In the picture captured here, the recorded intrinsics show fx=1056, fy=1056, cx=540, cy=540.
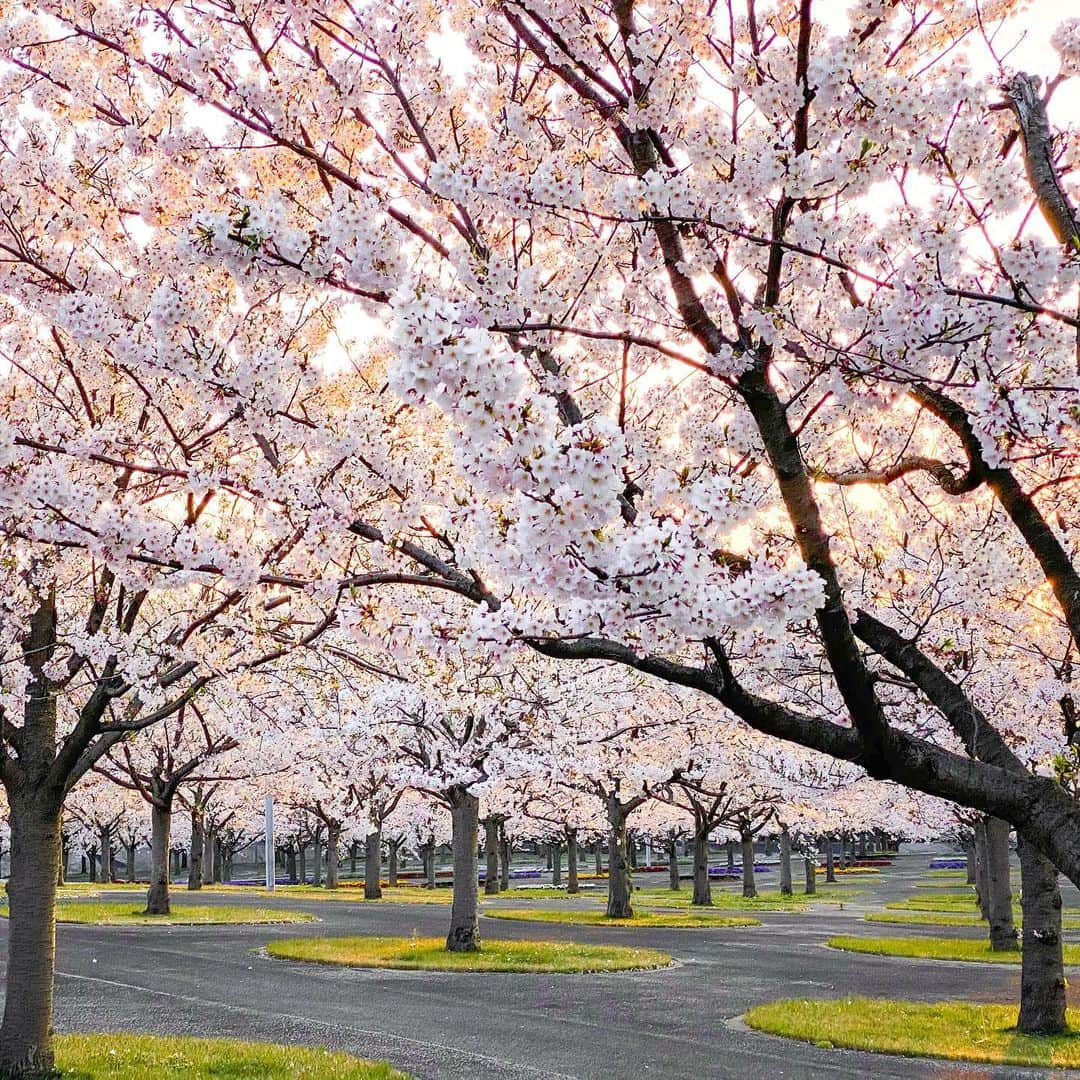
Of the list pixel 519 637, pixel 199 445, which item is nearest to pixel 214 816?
pixel 199 445

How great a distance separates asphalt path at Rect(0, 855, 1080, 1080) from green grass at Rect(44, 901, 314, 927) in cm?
297

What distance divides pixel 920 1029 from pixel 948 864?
8487 cm

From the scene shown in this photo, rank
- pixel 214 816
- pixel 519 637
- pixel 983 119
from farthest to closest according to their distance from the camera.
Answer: pixel 214 816, pixel 983 119, pixel 519 637

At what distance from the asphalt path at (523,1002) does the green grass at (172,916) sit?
2972 millimetres

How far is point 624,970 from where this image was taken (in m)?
20.6

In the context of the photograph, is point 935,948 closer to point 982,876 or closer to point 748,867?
point 982,876

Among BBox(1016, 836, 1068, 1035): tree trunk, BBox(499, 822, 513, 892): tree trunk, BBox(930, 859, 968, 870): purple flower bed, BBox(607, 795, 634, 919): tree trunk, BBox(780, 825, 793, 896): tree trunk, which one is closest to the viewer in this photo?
BBox(1016, 836, 1068, 1035): tree trunk

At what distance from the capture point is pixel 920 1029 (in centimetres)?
1377

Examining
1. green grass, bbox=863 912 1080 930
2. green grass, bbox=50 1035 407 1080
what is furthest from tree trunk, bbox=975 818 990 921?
green grass, bbox=50 1035 407 1080

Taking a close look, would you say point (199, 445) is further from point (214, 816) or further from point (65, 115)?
point (214, 816)

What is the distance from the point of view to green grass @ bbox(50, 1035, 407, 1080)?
33.2 ft

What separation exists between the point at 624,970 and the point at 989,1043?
8848mm

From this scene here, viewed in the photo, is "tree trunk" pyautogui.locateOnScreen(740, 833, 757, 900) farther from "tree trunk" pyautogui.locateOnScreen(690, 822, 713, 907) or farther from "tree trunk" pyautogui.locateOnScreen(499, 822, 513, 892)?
"tree trunk" pyautogui.locateOnScreen(499, 822, 513, 892)

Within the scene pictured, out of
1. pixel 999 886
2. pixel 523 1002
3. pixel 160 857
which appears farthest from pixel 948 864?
pixel 523 1002
